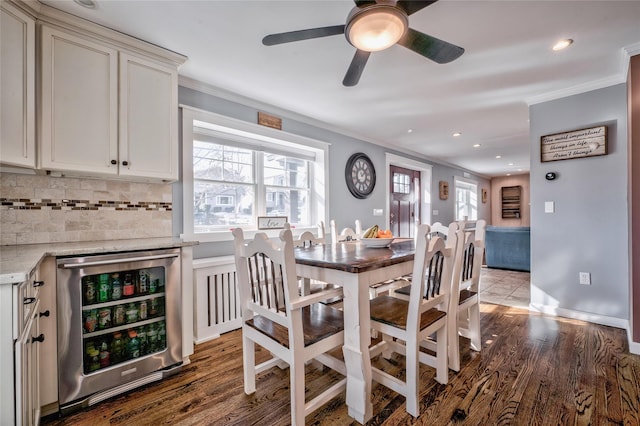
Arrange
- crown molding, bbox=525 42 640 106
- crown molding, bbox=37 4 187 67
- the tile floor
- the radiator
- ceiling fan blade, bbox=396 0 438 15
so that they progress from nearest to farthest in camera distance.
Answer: ceiling fan blade, bbox=396 0 438 15, crown molding, bbox=37 4 187 67, crown molding, bbox=525 42 640 106, the radiator, the tile floor

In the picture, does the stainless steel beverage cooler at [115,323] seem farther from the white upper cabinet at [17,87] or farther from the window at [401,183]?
the window at [401,183]

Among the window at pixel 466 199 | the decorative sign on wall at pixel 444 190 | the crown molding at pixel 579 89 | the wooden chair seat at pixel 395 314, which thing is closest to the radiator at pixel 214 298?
the wooden chair seat at pixel 395 314

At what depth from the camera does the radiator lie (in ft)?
8.24

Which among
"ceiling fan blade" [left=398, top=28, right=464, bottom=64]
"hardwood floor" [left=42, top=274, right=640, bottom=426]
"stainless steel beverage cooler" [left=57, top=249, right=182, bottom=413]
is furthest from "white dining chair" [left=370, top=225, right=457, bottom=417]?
"stainless steel beverage cooler" [left=57, top=249, right=182, bottom=413]

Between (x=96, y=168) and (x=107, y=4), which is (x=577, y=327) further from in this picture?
(x=107, y=4)

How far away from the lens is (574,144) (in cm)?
293

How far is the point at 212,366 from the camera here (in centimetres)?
209

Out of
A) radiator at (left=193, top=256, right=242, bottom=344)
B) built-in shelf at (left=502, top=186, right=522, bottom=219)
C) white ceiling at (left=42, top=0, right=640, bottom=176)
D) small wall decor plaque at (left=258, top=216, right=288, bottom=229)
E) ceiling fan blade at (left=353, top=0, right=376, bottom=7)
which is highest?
white ceiling at (left=42, top=0, right=640, bottom=176)

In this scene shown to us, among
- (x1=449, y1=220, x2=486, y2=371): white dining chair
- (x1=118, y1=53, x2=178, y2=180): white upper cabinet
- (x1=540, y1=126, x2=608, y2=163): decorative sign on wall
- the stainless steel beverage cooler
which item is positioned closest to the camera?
the stainless steel beverage cooler

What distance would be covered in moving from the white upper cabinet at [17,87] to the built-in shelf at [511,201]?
11.6 m

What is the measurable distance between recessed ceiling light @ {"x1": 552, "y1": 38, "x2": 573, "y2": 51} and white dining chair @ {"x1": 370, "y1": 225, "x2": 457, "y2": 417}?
1731mm

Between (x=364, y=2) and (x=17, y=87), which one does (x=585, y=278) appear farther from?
(x=17, y=87)

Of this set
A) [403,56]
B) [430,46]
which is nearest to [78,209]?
[430,46]

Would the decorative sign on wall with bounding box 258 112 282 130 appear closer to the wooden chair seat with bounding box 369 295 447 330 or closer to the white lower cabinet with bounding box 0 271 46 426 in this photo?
the wooden chair seat with bounding box 369 295 447 330
